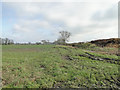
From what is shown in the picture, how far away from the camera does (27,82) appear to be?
156 inches

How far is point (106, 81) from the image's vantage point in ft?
14.1

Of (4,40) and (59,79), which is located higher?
(4,40)

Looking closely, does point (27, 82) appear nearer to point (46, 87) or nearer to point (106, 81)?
point (46, 87)

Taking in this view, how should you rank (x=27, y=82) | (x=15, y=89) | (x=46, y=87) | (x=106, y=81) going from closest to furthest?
(x=15, y=89) → (x=46, y=87) → (x=27, y=82) → (x=106, y=81)

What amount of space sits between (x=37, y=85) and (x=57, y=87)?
99 cm

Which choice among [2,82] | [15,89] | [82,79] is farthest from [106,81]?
[2,82]

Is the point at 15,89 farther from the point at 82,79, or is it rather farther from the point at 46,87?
the point at 82,79

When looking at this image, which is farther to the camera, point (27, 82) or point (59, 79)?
point (59, 79)

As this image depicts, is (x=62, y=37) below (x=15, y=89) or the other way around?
the other way around

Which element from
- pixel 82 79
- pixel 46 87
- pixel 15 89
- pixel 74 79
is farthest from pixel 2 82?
pixel 82 79

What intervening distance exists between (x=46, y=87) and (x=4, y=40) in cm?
6977

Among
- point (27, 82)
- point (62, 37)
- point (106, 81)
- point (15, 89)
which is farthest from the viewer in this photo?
point (62, 37)

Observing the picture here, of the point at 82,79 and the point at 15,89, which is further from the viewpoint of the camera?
the point at 82,79

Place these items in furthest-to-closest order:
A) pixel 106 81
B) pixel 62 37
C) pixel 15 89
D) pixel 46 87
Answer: pixel 62 37, pixel 106 81, pixel 46 87, pixel 15 89
